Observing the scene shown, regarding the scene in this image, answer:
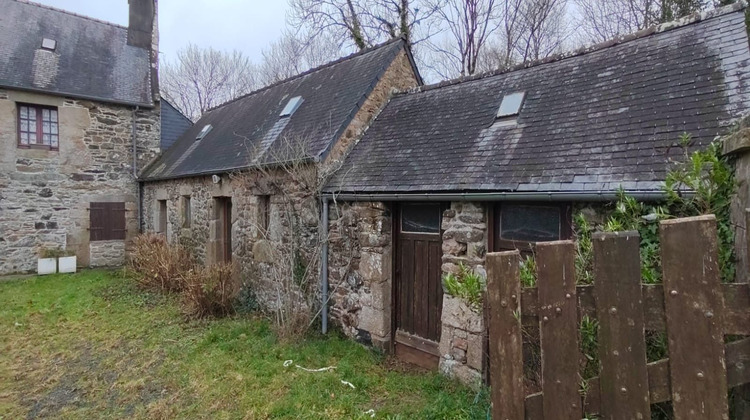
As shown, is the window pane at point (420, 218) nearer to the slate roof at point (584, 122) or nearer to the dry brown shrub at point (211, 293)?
the slate roof at point (584, 122)

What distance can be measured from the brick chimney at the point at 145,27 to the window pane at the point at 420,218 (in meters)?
12.3

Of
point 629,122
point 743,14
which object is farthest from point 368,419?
point 743,14

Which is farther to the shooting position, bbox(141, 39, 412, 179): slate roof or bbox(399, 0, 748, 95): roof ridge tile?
bbox(141, 39, 412, 179): slate roof

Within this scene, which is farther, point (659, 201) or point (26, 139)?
point (26, 139)

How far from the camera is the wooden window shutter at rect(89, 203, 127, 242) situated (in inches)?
487

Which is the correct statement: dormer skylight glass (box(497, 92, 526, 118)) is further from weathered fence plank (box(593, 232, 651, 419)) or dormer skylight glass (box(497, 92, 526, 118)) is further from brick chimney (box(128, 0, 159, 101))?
brick chimney (box(128, 0, 159, 101))

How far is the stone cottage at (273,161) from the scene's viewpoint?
695 cm

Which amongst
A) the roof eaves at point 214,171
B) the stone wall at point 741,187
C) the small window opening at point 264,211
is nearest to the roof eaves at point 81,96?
the roof eaves at point 214,171

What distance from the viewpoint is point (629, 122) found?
438cm

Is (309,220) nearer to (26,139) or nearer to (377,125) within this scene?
(377,125)

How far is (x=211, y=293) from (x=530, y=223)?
554 cm

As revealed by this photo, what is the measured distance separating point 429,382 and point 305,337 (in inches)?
85.7

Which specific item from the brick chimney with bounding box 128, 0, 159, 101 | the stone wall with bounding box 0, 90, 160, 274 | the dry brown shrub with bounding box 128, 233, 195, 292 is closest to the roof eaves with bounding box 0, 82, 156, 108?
the stone wall with bounding box 0, 90, 160, 274

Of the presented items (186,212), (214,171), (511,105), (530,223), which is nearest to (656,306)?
(530,223)
